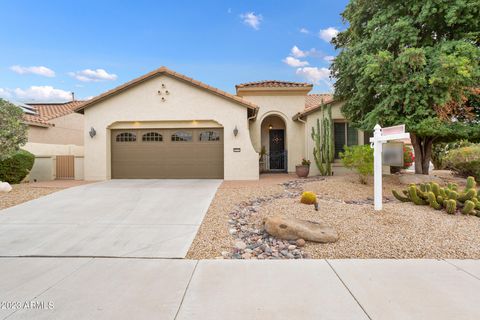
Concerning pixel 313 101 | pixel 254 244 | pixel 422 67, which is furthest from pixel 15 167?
pixel 313 101

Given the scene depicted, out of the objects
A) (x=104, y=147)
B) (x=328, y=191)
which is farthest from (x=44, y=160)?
(x=328, y=191)

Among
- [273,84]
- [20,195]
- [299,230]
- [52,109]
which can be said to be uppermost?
[273,84]

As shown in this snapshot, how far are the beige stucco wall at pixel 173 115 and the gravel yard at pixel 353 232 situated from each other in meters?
5.13

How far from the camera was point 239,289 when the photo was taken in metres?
3.21

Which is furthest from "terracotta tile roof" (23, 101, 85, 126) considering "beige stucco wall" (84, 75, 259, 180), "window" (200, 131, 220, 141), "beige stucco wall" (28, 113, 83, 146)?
"window" (200, 131, 220, 141)

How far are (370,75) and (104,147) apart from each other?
1201 cm

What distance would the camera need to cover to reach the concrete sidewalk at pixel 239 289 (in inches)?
108

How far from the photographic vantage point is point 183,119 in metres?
12.5

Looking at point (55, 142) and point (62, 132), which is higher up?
point (62, 132)

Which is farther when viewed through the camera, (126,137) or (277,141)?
(277,141)

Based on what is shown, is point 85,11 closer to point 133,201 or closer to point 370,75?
point 133,201

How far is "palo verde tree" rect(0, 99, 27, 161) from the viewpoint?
32.4 feet

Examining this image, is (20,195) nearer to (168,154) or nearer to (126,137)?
(126,137)

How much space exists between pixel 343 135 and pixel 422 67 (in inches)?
244
